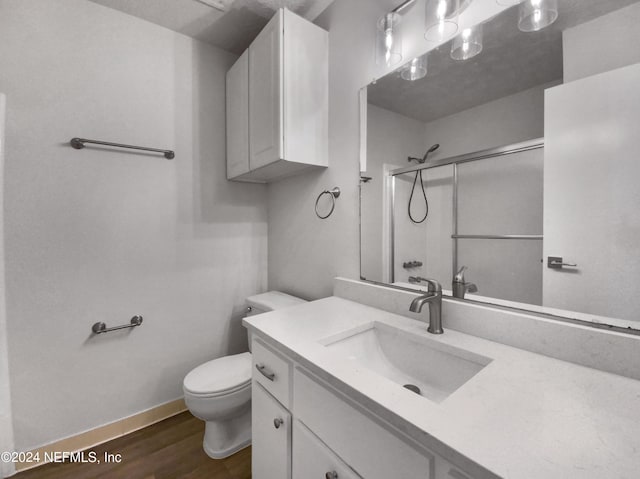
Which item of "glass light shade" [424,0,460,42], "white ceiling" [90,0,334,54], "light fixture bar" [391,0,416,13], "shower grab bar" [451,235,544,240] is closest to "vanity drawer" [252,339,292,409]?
"shower grab bar" [451,235,544,240]

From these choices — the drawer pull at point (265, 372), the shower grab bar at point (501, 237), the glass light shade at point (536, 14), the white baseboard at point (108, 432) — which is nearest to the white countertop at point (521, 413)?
the drawer pull at point (265, 372)

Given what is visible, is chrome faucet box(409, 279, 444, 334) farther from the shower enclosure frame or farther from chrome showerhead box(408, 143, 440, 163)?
chrome showerhead box(408, 143, 440, 163)

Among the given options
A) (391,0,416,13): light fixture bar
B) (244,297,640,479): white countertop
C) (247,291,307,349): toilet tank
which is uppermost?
(391,0,416,13): light fixture bar

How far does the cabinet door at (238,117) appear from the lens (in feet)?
5.62

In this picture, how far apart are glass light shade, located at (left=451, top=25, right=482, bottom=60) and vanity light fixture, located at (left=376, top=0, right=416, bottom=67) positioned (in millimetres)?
260

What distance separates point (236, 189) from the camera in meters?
2.06

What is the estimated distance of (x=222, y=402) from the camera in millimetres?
1380

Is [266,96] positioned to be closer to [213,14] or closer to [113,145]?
[213,14]

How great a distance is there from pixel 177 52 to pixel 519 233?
2.18 m

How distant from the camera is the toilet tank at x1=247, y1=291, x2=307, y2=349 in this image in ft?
5.71

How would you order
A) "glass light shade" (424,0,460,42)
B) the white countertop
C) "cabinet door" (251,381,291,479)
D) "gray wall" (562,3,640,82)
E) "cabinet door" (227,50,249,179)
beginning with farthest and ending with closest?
"cabinet door" (227,50,249,179) < "glass light shade" (424,0,460,42) < "cabinet door" (251,381,291,479) < "gray wall" (562,3,640,82) < the white countertop

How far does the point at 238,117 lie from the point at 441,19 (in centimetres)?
125

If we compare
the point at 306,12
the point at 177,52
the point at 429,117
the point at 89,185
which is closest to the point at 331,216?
the point at 429,117

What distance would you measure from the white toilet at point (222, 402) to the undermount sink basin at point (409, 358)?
763 mm
